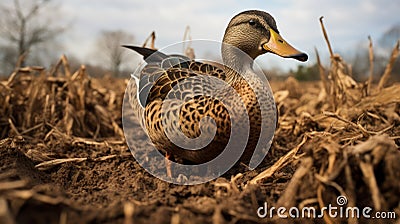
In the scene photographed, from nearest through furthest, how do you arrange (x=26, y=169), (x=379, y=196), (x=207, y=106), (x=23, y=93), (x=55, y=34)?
(x=379, y=196), (x=26, y=169), (x=207, y=106), (x=23, y=93), (x=55, y=34)

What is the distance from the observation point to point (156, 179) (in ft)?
8.21

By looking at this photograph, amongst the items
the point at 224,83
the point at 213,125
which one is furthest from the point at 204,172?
the point at 224,83

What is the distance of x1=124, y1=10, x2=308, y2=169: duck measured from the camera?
2.43m

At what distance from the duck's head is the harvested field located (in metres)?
0.69

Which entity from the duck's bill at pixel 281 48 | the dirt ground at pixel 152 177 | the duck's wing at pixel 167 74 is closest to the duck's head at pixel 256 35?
the duck's bill at pixel 281 48

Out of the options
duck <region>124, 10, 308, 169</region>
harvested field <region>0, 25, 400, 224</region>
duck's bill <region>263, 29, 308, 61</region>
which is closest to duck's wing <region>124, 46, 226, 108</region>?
duck <region>124, 10, 308, 169</region>

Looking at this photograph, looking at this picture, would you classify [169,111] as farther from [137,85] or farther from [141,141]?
[141,141]

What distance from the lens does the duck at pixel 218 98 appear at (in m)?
2.43

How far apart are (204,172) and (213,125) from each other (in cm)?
49

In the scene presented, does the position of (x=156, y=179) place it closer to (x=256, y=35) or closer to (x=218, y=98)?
(x=218, y=98)

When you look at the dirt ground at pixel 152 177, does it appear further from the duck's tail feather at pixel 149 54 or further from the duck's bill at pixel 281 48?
the duck's tail feather at pixel 149 54

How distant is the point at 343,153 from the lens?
1481 millimetres

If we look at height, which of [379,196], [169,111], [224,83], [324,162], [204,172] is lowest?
[204,172]

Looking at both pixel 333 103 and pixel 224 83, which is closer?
pixel 224 83
